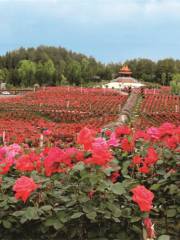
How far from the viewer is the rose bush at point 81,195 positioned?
3100 millimetres

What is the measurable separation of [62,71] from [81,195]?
244 feet

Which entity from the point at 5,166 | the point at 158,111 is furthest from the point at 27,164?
the point at 158,111

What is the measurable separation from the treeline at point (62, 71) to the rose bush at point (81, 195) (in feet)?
219

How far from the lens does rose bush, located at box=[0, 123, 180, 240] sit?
310 centimetres

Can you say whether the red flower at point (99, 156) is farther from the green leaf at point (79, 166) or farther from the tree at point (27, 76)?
the tree at point (27, 76)

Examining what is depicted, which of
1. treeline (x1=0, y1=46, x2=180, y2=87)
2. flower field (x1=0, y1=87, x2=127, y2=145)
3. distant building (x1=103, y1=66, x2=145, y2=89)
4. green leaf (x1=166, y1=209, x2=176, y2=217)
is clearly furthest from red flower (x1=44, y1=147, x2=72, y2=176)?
treeline (x1=0, y1=46, x2=180, y2=87)

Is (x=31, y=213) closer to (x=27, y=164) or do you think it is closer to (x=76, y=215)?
(x=76, y=215)

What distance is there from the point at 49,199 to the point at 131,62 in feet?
282

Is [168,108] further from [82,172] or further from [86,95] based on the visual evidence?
[82,172]

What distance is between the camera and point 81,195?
3164 millimetres

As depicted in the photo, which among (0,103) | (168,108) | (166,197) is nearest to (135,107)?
(168,108)

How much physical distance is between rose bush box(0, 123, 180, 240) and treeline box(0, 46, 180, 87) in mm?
66854

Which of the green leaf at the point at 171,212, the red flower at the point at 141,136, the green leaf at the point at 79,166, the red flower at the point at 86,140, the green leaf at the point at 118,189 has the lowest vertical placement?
the green leaf at the point at 171,212

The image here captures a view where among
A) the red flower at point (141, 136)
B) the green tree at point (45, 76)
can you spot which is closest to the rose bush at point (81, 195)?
the red flower at point (141, 136)
